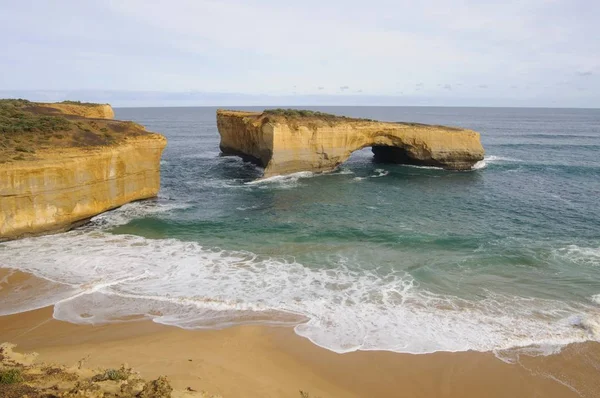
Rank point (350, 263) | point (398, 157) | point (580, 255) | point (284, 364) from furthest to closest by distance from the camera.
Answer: point (398, 157) < point (580, 255) < point (350, 263) < point (284, 364)

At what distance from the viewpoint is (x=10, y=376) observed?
26.8ft

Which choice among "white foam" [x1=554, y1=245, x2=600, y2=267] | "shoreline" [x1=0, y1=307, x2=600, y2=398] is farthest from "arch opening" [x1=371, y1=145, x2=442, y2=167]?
"shoreline" [x1=0, y1=307, x2=600, y2=398]

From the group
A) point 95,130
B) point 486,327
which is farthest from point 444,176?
point 95,130

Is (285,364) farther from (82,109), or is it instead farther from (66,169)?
(82,109)

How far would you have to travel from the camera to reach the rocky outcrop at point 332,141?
32.1 meters

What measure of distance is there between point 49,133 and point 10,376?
16430 millimetres

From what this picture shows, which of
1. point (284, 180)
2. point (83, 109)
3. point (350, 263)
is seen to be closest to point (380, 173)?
point (284, 180)

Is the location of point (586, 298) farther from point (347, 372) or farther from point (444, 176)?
point (444, 176)

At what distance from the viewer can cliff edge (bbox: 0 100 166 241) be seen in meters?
17.9

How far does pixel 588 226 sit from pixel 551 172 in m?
16.3

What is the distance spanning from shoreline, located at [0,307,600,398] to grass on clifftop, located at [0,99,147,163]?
9900 mm

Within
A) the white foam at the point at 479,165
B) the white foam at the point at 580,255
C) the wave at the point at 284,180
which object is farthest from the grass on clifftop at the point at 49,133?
the white foam at the point at 479,165

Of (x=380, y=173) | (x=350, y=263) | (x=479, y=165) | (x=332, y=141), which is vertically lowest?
(x=350, y=263)

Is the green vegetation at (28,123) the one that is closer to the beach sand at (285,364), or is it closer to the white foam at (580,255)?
the beach sand at (285,364)
